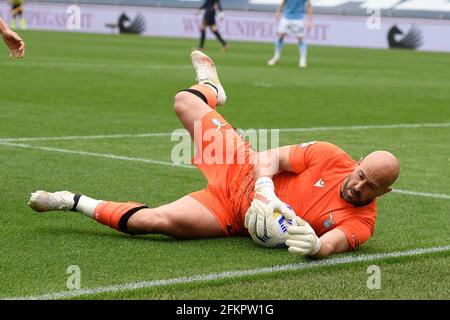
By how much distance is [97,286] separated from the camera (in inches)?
212

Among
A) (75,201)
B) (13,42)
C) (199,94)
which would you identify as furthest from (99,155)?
(75,201)

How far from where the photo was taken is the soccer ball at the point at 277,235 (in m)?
6.11

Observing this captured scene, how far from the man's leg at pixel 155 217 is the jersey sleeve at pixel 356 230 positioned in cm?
83

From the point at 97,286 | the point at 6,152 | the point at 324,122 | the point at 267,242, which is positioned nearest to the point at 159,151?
the point at 6,152

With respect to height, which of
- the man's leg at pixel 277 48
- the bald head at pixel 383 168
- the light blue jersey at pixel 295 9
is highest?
the light blue jersey at pixel 295 9

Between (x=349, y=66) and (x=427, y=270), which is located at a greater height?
(x=349, y=66)

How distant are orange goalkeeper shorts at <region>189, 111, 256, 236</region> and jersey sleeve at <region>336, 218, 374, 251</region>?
62 centimetres

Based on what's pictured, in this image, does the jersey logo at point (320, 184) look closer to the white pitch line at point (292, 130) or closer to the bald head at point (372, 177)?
the bald head at point (372, 177)

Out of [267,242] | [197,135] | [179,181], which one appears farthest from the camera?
[179,181]

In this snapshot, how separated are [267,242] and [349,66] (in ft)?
68.4

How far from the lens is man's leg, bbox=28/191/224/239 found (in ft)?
21.5

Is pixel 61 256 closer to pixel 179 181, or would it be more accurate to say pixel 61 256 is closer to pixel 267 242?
pixel 267 242
